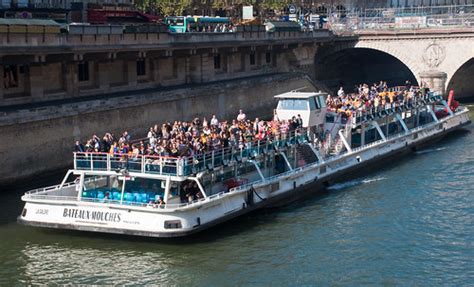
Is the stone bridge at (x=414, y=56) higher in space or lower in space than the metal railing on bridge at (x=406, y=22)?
lower

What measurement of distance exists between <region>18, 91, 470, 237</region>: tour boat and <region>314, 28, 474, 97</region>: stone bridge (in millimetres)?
27735

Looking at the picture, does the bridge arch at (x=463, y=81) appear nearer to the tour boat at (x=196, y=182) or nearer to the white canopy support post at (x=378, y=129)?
the white canopy support post at (x=378, y=129)

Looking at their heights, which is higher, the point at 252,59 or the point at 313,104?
the point at 252,59

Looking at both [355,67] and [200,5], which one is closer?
[355,67]

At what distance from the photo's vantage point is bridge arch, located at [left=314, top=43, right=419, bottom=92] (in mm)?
78125

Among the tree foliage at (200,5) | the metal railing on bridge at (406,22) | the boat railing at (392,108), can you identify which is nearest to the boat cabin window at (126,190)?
the boat railing at (392,108)

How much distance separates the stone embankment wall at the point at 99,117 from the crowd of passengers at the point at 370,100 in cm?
957

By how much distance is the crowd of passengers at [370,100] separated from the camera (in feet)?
154

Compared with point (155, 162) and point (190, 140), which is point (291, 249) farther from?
point (190, 140)

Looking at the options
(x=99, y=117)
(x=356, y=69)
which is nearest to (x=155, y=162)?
(x=99, y=117)

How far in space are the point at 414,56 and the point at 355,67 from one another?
498 inches

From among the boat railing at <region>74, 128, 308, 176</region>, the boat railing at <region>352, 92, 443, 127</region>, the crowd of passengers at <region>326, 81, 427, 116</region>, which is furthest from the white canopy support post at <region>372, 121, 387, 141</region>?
the boat railing at <region>74, 128, 308, 176</region>

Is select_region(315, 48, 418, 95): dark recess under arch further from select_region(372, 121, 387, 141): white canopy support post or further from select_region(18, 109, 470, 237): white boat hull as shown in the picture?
select_region(18, 109, 470, 237): white boat hull

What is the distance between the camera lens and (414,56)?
72.4m
